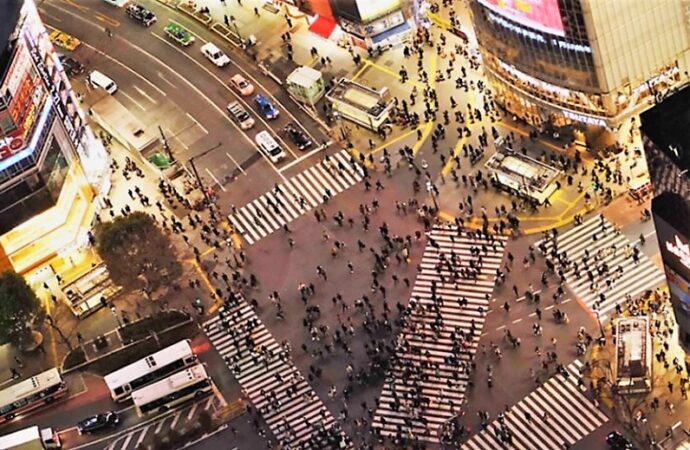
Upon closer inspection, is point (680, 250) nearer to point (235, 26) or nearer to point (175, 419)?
point (175, 419)

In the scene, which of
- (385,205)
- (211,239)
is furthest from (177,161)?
(385,205)

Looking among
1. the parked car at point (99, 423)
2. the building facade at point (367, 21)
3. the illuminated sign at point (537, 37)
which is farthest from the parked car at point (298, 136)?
the parked car at point (99, 423)

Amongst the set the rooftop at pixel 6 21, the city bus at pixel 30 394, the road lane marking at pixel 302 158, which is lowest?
the city bus at pixel 30 394

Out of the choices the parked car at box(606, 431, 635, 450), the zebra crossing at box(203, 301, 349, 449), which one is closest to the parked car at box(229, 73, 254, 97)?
the zebra crossing at box(203, 301, 349, 449)

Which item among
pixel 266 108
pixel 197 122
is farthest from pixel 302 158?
pixel 197 122

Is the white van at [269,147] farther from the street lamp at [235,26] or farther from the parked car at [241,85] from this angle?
the street lamp at [235,26]

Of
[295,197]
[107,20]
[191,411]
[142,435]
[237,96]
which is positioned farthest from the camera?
[107,20]
